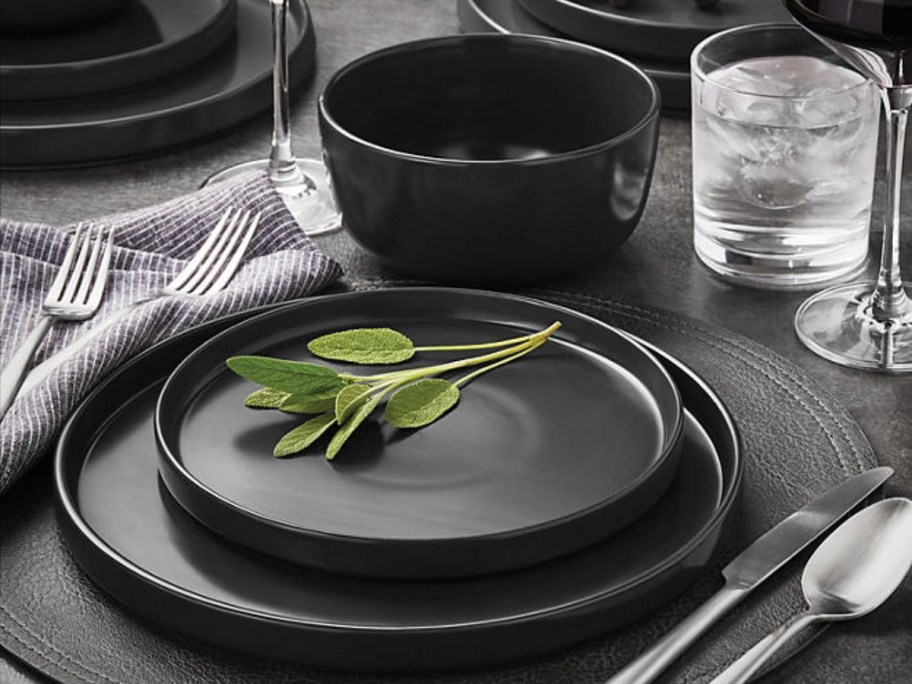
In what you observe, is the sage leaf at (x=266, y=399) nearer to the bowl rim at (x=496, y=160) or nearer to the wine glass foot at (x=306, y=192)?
the bowl rim at (x=496, y=160)

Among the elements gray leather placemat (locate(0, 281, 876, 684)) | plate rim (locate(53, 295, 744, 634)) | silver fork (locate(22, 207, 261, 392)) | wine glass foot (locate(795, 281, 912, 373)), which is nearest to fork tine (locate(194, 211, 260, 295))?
silver fork (locate(22, 207, 261, 392))

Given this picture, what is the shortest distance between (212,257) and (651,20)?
1.55ft

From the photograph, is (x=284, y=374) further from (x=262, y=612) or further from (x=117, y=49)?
(x=117, y=49)

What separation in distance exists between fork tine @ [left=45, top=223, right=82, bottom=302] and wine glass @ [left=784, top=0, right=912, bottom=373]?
1.50ft

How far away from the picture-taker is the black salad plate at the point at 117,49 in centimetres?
122

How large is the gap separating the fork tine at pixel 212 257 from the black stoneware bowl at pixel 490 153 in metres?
0.08

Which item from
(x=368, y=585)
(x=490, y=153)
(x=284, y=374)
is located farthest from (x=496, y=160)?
(x=368, y=585)

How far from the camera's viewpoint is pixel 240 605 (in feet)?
2.20

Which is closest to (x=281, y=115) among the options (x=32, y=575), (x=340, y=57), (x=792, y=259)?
(x=340, y=57)

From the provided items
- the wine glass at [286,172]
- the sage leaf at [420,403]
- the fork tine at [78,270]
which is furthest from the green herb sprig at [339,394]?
the wine glass at [286,172]

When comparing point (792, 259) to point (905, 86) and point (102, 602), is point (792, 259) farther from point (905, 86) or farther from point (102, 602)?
point (102, 602)

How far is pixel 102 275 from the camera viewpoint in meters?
0.99

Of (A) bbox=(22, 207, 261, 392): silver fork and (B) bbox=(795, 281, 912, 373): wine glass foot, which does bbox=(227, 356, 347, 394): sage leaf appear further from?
(B) bbox=(795, 281, 912, 373): wine glass foot

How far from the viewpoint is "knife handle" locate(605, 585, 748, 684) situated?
0.64 metres
